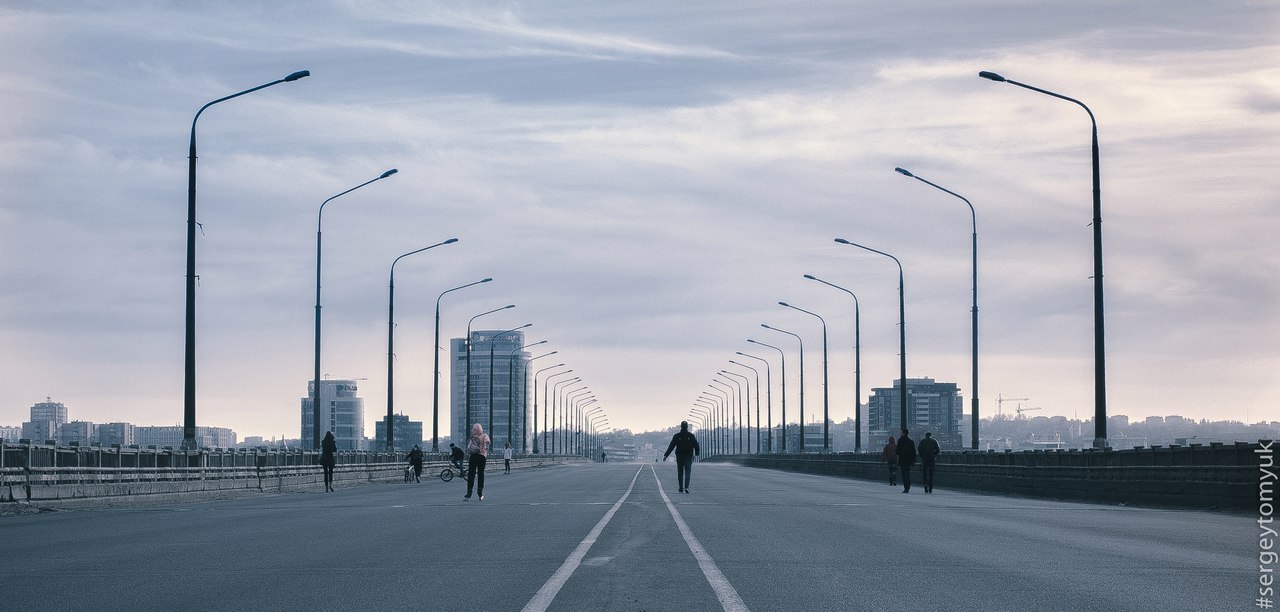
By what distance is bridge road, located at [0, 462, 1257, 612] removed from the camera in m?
9.43

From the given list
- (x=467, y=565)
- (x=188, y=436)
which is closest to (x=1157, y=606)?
(x=467, y=565)

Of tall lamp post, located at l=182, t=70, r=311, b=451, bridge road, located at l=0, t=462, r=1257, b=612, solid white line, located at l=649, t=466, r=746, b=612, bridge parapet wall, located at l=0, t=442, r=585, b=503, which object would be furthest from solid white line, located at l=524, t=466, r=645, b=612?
tall lamp post, located at l=182, t=70, r=311, b=451

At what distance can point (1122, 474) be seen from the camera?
2741 cm

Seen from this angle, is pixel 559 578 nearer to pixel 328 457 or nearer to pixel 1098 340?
pixel 1098 340

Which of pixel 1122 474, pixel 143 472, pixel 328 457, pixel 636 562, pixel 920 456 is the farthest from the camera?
pixel 328 457

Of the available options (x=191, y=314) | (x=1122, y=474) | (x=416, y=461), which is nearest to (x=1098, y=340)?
(x=1122, y=474)

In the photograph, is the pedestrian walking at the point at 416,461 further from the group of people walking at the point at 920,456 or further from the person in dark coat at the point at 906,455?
the person in dark coat at the point at 906,455

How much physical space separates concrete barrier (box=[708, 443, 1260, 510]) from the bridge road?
5.51ft

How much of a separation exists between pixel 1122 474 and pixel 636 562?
1803 cm

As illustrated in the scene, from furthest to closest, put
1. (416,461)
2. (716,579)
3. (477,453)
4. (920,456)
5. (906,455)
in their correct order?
(416,461)
(906,455)
(920,456)
(477,453)
(716,579)

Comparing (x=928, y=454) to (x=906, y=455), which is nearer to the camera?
(x=928, y=454)

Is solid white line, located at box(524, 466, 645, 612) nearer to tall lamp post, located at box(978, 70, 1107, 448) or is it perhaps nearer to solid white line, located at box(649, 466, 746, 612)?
Result: solid white line, located at box(649, 466, 746, 612)

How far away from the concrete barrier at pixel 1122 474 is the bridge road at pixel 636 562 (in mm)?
1681

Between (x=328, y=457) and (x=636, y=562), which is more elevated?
(x=636, y=562)
